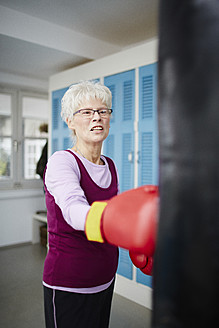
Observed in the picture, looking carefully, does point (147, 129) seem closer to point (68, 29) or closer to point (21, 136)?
point (68, 29)

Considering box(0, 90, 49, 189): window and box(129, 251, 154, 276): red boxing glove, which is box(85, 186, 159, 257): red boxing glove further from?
box(0, 90, 49, 189): window

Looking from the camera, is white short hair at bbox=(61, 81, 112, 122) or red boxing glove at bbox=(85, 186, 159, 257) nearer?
red boxing glove at bbox=(85, 186, 159, 257)

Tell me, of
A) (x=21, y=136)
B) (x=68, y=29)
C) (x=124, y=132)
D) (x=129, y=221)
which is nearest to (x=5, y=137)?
(x=21, y=136)

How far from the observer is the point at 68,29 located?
3430mm

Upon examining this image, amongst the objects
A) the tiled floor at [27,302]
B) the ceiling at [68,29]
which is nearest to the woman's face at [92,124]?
the tiled floor at [27,302]

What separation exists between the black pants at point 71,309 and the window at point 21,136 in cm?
366

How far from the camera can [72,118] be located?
4.12 ft

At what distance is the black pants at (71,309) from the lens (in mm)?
1154

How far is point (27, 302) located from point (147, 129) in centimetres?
196

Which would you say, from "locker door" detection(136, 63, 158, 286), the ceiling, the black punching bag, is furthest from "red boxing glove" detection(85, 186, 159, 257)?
the ceiling

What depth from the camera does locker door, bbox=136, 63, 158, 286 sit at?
268 centimetres

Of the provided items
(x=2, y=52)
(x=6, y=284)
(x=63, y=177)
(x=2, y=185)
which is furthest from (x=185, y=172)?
(x=2, y=185)

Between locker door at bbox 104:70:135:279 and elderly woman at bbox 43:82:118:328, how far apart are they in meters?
1.67

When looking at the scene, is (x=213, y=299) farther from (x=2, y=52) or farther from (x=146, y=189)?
(x=2, y=52)
